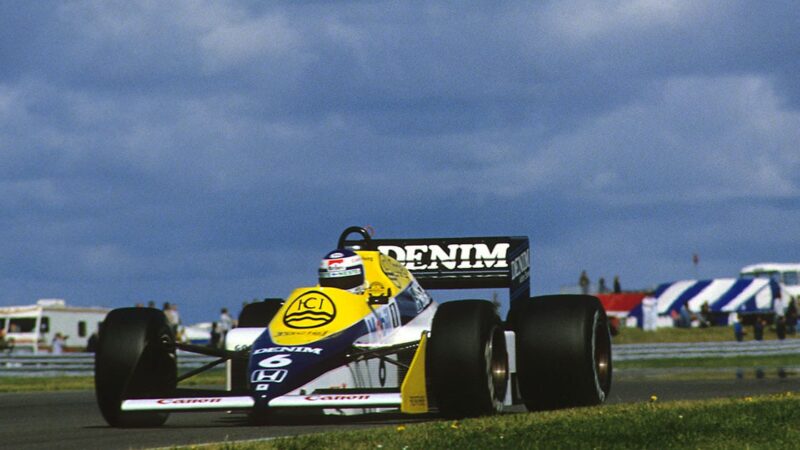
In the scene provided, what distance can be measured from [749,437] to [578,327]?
2831mm

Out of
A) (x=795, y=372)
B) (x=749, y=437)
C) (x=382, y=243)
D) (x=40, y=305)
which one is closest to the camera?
(x=749, y=437)

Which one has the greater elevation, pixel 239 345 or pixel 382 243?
pixel 382 243

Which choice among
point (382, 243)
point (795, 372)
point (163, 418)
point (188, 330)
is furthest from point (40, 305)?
point (163, 418)

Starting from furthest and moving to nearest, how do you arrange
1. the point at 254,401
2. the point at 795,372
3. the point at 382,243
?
the point at 795,372
the point at 382,243
the point at 254,401

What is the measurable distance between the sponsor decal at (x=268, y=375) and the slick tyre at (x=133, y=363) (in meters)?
1.30

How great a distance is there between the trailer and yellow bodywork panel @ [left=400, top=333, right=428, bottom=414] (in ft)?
118

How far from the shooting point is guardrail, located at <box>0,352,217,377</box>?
28.7 meters

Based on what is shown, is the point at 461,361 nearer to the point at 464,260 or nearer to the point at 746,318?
the point at 464,260

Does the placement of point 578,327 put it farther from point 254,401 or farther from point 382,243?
point 382,243

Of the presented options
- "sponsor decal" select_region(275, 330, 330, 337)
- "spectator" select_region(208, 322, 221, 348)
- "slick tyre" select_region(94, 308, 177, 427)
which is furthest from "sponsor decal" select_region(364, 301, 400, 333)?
"spectator" select_region(208, 322, 221, 348)

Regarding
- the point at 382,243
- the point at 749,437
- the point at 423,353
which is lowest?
the point at 749,437

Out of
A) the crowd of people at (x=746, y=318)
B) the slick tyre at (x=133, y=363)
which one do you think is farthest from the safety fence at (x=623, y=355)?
the slick tyre at (x=133, y=363)

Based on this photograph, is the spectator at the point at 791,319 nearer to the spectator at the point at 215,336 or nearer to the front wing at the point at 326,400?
the spectator at the point at 215,336

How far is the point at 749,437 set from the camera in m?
8.82
